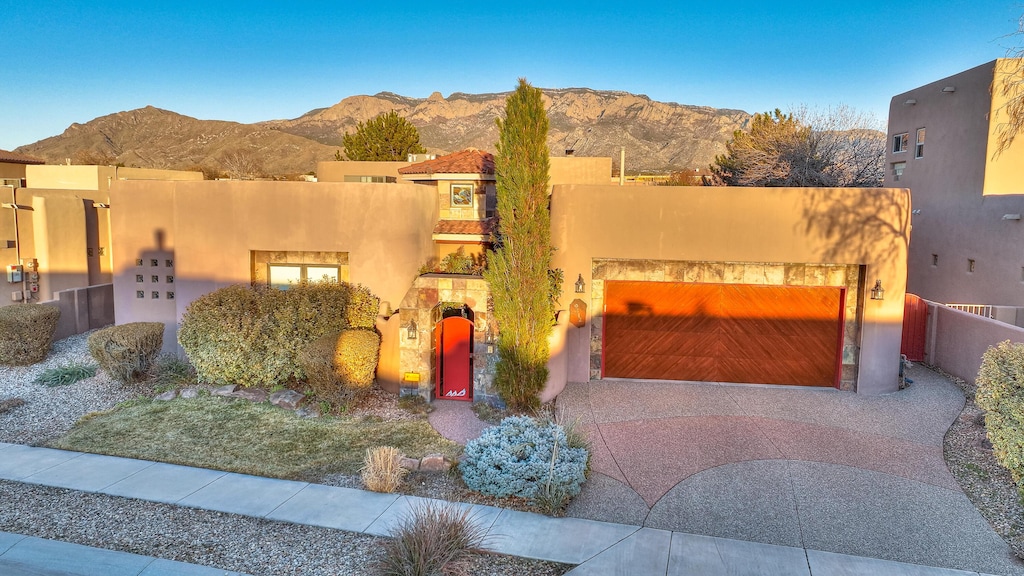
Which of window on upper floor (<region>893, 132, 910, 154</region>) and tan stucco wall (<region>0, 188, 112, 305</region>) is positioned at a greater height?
window on upper floor (<region>893, 132, 910, 154</region>)

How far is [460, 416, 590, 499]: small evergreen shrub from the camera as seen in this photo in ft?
25.4

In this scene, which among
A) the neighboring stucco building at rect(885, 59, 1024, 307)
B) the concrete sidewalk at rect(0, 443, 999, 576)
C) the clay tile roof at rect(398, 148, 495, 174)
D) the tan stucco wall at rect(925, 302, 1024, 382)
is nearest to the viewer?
the concrete sidewalk at rect(0, 443, 999, 576)

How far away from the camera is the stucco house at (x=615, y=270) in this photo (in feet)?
40.8

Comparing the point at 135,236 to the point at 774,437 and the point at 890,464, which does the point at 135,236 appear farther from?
the point at 890,464

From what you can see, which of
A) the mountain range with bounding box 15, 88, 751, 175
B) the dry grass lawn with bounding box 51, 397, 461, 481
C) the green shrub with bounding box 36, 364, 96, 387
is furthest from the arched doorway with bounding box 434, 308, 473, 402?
the mountain range with bounding box 15, 88, 751, 175

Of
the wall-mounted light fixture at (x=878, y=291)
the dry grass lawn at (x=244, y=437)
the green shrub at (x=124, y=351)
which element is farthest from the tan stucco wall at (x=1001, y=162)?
the green shrub at (x=124, y=351)

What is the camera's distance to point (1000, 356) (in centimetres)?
845

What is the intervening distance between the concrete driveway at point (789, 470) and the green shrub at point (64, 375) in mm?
10846

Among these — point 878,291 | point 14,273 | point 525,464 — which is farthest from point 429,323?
point 14,273

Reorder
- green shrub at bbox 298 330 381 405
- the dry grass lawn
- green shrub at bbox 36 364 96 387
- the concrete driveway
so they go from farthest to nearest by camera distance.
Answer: green shrub at bbox 36 364 96 387, green shrub at bbox 298 330 381 405, the dry grass lawn, the concrete driveway

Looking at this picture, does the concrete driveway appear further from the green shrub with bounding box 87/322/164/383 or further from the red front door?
the green shrub with bounding box 87/322/164/383

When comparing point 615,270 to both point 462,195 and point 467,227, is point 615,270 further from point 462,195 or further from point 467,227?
point 462,195

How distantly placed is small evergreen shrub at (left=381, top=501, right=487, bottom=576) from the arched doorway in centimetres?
585

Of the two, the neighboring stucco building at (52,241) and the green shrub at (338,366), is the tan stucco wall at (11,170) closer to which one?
the neighboring stucco building at (52,241)
